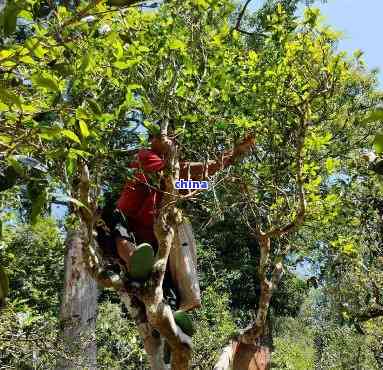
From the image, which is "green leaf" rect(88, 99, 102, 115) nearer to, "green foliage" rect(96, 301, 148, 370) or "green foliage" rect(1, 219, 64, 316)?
"green foliage" rect(96, 301, 148, 370)

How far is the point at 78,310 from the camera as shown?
6449 mm

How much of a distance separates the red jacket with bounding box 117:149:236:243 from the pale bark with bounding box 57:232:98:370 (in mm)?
2205

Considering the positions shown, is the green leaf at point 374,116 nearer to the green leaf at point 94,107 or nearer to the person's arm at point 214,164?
the green leaf at point 94,107

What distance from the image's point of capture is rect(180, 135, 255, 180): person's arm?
3816 mm

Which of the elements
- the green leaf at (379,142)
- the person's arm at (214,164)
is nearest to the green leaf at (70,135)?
the green leaf at (379,142)

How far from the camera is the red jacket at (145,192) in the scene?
3615mm

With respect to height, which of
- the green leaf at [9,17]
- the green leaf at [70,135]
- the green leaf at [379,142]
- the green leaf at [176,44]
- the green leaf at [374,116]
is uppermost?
the green leaf at [176,44]

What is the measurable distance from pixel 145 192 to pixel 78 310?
112 inches

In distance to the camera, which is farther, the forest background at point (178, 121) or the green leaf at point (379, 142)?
the forest background at point (178, 121)

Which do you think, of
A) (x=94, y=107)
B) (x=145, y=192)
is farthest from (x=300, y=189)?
(x=94, y=107)

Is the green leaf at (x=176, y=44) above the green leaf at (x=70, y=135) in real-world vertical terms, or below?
above

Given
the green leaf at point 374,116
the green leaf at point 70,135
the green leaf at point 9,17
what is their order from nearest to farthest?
the green leaf at point 374,116 < the green leaf at point 9,17 < the green leaf at point 70,135

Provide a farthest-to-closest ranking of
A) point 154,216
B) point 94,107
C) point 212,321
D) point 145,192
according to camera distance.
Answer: point 212,321 → point 145,192 → point 154,216 → point 94,107

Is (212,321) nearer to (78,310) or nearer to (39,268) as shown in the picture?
(39,268)
